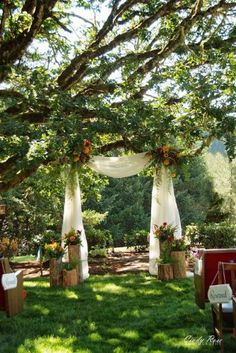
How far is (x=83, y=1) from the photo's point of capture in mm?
7438

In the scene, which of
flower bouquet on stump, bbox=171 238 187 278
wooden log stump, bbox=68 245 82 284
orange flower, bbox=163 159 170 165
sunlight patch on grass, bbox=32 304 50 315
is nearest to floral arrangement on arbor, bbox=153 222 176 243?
flower bouquet on stump, bbox=171 238 187 278


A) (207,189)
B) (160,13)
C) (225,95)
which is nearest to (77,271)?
(225,95)

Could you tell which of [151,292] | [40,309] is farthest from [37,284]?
[151,292]

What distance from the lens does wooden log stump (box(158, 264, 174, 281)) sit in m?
7.89

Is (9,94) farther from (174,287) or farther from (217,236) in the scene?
(217,236)

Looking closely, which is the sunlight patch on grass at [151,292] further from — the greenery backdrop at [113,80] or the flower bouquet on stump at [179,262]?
the greenery backdrop at [113,80]

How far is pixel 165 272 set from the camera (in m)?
7.91

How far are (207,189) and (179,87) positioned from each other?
20.0m

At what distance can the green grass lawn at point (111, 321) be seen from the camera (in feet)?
13.6

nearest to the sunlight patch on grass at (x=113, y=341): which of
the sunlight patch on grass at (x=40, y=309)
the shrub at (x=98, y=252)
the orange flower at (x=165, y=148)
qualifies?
the sunlight patch on grass at (x=40, y=309)

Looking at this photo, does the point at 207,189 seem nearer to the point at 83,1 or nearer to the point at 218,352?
the point at 83,1

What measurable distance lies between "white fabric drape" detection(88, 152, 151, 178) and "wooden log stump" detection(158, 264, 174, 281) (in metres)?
2.11

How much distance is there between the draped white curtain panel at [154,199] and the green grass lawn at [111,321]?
1186 mm

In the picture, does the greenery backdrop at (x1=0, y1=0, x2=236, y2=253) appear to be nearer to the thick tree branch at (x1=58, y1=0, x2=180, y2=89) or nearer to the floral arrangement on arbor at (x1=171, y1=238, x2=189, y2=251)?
the thick tree branch at (x1=58, y1=0, x2=180, y2=89)
